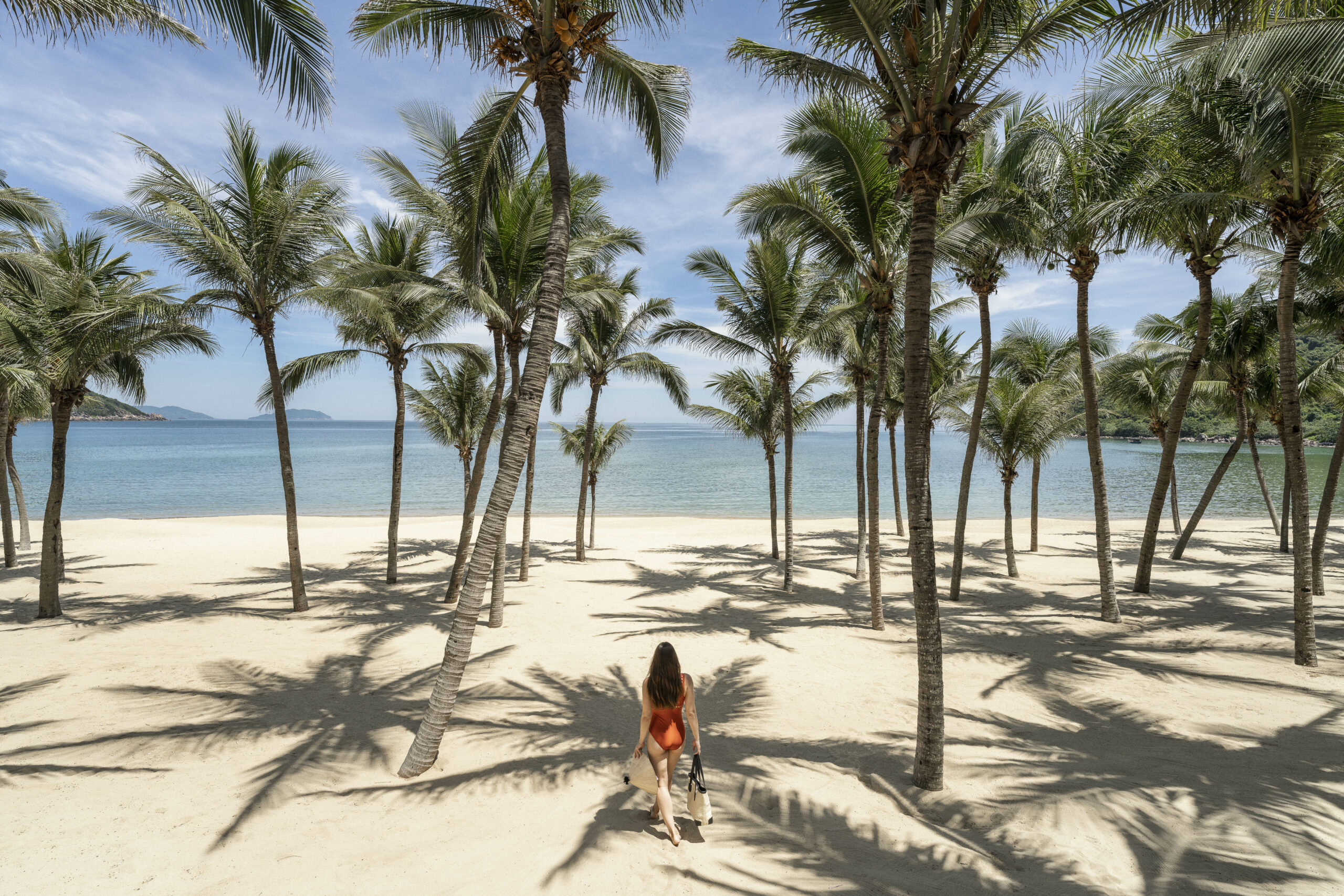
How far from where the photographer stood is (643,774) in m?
3.92

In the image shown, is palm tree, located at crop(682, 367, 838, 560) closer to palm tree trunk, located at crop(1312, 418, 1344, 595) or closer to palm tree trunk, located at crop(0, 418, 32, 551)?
palm tree trunk, located at crop(1312, 418, 1344, 595)

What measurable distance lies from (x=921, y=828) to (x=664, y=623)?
5.73m

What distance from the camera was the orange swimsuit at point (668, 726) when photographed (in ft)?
12.9

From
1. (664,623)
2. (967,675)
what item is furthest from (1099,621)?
(664,623)

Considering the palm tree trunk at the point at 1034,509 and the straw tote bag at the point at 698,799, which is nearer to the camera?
the straw tote bag at the point at 698,799

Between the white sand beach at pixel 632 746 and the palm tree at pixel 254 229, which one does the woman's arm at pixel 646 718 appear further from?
the palm tree at pixel 254 229

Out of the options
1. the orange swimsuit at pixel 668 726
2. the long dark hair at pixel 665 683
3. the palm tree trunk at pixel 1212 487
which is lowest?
the orange swimsuit at pixel 668 726

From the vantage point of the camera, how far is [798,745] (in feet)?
17.6

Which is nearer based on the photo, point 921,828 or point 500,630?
point 921,828

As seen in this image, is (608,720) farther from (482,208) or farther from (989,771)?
(482,208)

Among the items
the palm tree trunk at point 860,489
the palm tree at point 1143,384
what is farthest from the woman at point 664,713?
the palm tree at point 1143,384

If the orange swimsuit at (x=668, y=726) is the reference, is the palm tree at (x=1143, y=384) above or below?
above

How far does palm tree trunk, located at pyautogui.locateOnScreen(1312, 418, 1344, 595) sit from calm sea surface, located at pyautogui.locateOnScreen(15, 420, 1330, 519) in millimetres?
19952

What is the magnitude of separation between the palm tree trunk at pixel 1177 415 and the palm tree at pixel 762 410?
7590 mm
